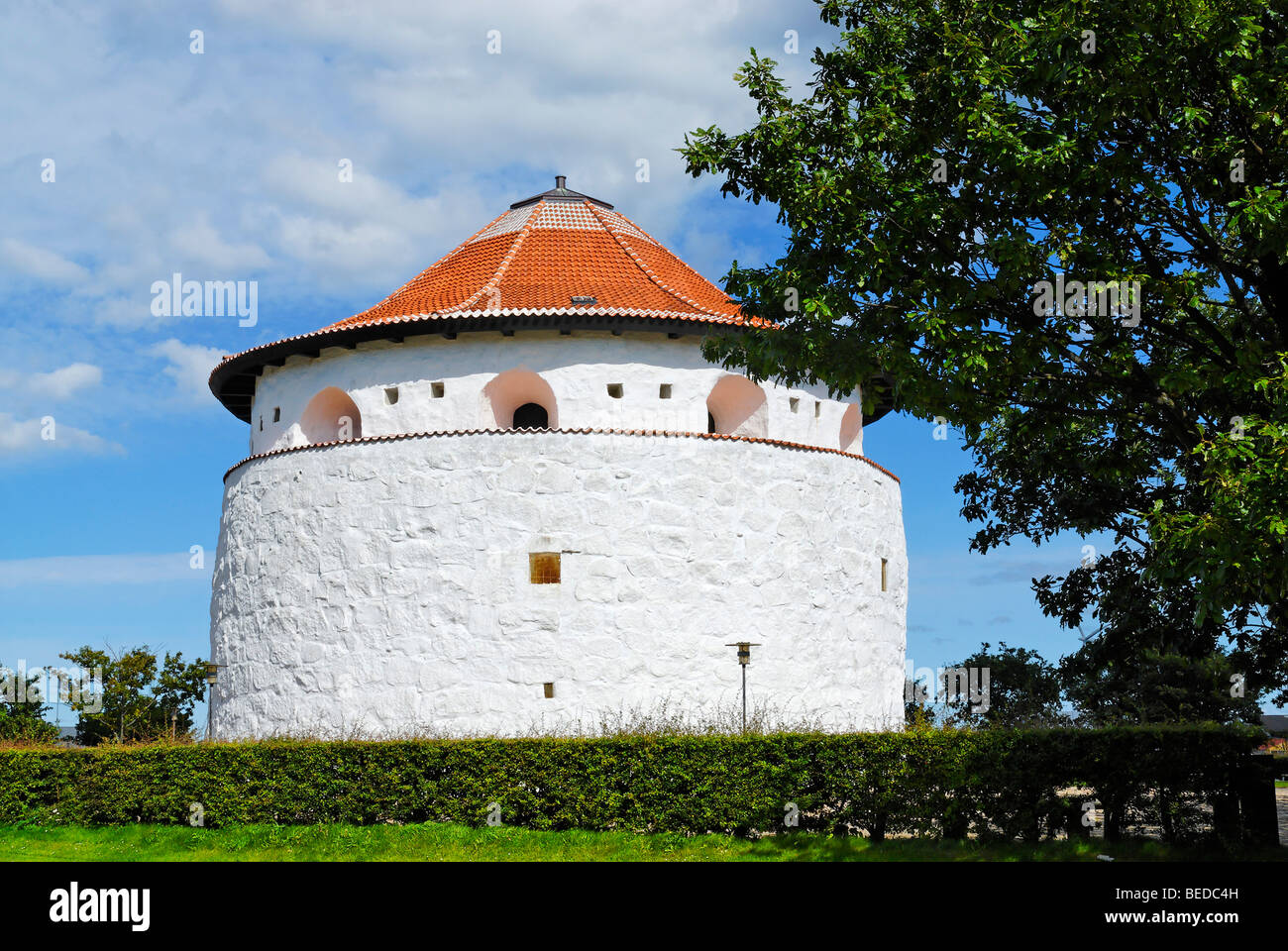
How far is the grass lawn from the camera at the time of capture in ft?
42.0

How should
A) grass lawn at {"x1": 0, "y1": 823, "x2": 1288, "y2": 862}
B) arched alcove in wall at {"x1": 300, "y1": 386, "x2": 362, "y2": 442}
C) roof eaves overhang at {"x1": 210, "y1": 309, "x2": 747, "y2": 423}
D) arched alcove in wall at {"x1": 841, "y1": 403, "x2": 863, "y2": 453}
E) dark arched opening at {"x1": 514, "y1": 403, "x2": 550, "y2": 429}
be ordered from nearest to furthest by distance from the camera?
grass lawn at {"x1": 0, "y1": 823, "x2": 1288, "y2": 862} < roof eaves overhang at {"x1": 210, "y1": 309, "x2": 747, "y2": 423} < dark arched opening at {"x1": 514, "y1": 403, "x2": 550, "y2": 429} < arched alcove in wall at {"x1": 300, "y1": 386, "x2": 362, "y2": 442} < arched alcove in wall at {"x1": 841, "y1": 403, "x2": 863, "y2": 453}

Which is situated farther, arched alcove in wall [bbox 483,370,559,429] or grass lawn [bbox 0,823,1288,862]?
arched alcove in wall [bbox 483,370,559,429]

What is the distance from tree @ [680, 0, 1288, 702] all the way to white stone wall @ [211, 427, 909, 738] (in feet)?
23.4

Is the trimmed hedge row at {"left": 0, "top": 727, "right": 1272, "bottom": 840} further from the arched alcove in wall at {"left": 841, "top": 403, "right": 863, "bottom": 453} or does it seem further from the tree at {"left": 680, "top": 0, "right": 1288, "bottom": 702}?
the arched alcove in wall at {"left": 841, "top": 403, "right": 863, "bottom": 453}

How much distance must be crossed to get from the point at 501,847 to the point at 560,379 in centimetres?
856

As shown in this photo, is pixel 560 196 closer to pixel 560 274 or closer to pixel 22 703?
pixel 560 274

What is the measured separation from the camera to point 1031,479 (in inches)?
669

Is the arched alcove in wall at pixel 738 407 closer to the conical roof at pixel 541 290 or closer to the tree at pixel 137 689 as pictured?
the conical roof at pixel 541 290

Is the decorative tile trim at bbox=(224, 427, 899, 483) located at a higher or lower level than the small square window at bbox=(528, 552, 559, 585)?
higher

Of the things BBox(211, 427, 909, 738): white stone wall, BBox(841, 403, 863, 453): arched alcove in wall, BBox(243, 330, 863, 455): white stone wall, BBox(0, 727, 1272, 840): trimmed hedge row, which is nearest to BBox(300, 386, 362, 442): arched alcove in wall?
BBox(243, 330, 863, 455): white stone wall

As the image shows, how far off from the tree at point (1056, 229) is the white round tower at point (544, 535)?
724cm

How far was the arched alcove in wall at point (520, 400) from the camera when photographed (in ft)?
67.6

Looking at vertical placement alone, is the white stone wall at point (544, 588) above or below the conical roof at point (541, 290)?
below

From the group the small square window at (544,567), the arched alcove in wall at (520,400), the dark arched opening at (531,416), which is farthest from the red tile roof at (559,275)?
the small square window at (544,567)
